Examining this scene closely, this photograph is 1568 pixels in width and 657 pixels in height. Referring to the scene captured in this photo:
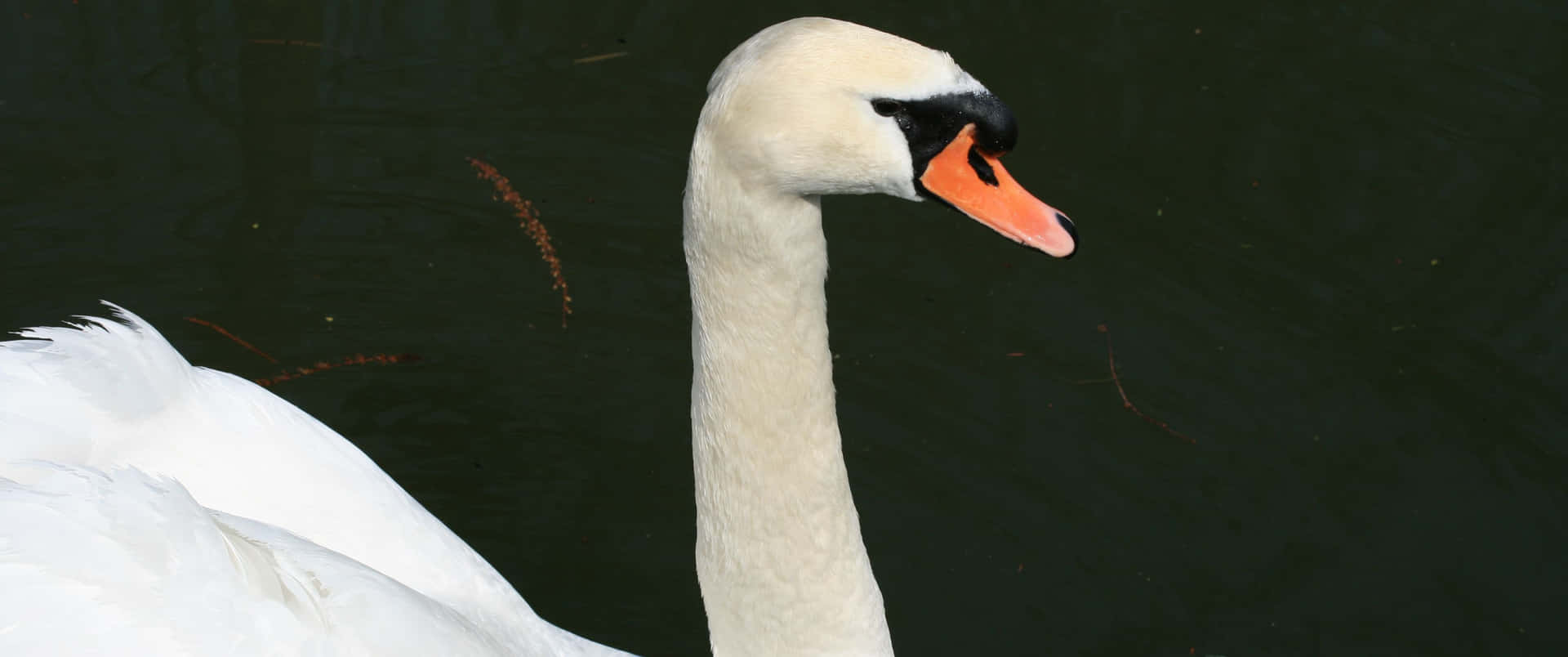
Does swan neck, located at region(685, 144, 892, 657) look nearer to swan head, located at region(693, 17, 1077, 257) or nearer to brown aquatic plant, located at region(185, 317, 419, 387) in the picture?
swan head, located at region(693, 17, 1077, 257)

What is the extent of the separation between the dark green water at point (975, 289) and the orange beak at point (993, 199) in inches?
69.5

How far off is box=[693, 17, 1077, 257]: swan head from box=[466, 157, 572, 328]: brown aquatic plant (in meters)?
2.54

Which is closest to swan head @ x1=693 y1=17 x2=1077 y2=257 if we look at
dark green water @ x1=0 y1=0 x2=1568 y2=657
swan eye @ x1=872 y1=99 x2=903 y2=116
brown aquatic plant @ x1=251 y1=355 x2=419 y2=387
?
swan eye @ x1=872 y1=99 x2=903 y2=116

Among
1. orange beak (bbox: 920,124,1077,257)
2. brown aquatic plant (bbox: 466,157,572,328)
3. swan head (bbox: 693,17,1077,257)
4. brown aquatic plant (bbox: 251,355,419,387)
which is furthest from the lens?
brown aquatic plant (bbox: 466,157,572,328)

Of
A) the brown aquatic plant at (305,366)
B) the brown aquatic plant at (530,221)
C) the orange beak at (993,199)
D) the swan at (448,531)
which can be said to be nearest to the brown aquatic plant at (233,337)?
the brown aquatic plant at (305,366)

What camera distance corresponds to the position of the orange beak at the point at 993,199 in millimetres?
2709

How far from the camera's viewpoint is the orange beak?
2.71m

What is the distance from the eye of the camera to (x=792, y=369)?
2990 mm

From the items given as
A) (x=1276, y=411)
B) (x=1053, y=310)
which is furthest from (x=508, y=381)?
(x=1276, y=411)

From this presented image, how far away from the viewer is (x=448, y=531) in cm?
359

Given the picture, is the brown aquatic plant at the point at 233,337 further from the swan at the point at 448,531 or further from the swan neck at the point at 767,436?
the swan neck at the point at 767,436

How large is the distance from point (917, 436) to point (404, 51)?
8.91 ft

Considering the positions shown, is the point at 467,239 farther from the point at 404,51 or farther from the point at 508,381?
the point at 404,51

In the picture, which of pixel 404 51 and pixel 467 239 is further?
pixel 404 51
